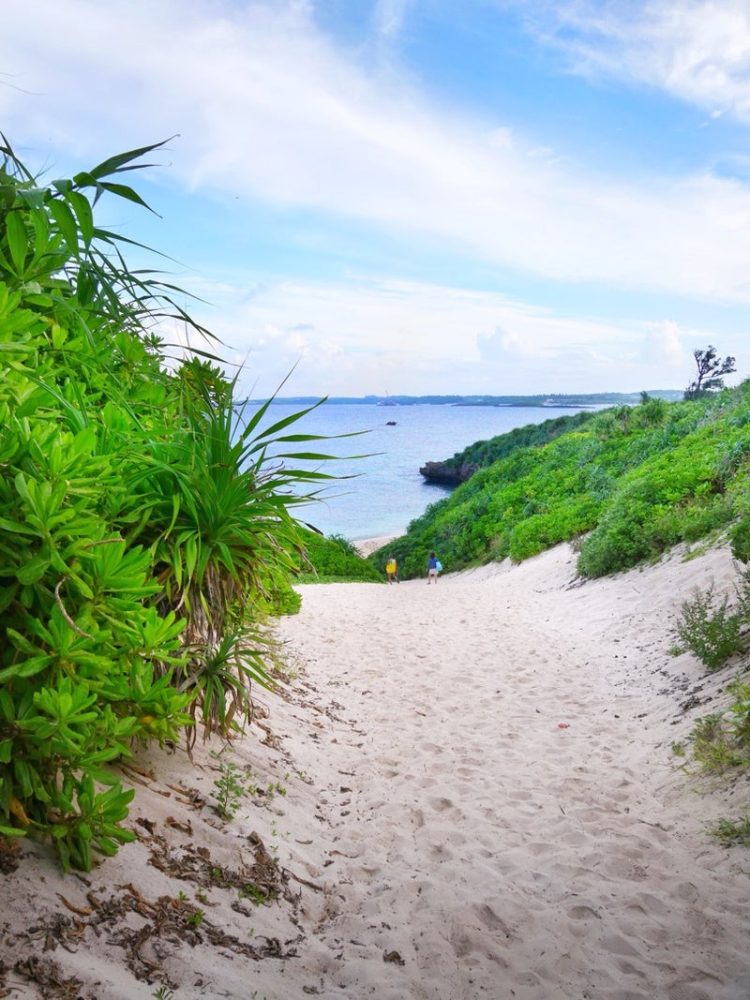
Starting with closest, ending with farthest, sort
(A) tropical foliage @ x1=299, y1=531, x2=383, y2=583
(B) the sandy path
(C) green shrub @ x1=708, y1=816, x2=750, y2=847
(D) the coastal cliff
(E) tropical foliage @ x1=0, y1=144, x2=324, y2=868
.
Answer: (E) tropical foliage @ x1=0, y1=144, x2=324, y2=868 → (B) the sandy path → (C) green shrub @ x1=708, y1=816, x2=750, y2=847 → (A) tropical foliage @ x1=299, y1=531, x2=383, y2=583 → (D) the coastal cliff

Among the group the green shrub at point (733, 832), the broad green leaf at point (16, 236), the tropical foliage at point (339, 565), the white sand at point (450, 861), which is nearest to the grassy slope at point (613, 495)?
the tropical foliage at point (339, 565)

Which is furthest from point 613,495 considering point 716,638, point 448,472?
point 448,472

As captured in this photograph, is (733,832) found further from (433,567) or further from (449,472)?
(449,472)

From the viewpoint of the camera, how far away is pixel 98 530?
274 cm

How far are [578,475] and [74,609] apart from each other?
20.0 meters

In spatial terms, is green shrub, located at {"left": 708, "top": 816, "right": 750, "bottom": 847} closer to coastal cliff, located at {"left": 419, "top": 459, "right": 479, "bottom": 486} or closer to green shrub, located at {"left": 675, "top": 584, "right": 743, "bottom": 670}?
green shrub, located at {"left": 675, "top": 584, "right": 743, "bottom": 670}

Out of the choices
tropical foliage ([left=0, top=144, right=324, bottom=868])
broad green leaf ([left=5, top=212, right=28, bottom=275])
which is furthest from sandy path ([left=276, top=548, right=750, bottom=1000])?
broad green leaf ([left=5, top=212, right=28, bottom=275])

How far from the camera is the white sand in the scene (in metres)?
2.81

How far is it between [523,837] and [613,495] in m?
12.7

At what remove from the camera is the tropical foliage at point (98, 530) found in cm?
253

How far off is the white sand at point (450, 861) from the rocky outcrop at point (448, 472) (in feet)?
142

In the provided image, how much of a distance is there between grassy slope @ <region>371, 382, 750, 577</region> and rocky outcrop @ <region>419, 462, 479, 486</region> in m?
19.8

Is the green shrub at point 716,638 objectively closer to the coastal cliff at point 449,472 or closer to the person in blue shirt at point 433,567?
the person in blue shirt at point 433,567

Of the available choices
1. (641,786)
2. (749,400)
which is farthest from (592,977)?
(749,400)
